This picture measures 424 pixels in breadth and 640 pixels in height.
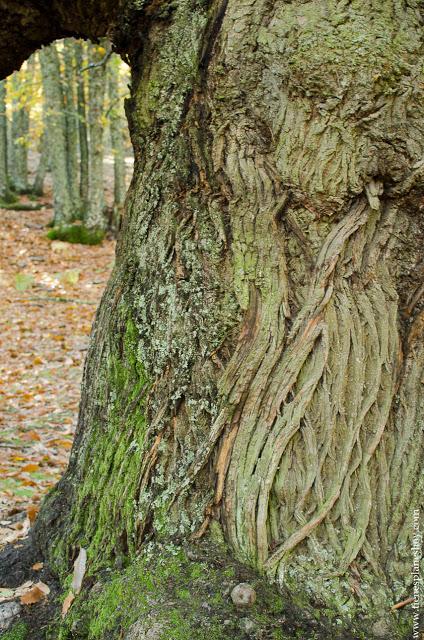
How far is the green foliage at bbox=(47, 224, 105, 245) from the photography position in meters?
14.8

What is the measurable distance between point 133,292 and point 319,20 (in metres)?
1.29

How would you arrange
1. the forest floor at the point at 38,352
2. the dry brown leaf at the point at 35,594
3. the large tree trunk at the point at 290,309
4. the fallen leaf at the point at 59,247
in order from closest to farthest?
the large tree trunk at the point at 290,309, the dry brown leaf at the point at 35,594, the forest floor at the point at 38,352, the fallen leaf at the point at 59,247

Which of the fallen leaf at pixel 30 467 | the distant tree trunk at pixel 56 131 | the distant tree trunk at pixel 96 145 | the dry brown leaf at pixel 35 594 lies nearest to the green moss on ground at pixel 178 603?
the dry brown leaf at pixel 35 594

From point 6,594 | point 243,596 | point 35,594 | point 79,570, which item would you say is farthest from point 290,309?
point 6,594

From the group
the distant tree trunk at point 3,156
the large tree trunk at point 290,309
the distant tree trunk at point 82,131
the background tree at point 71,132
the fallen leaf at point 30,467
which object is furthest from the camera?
the distant tree trunk at point 3,156

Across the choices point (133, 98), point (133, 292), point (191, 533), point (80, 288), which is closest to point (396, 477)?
point (191, 533)

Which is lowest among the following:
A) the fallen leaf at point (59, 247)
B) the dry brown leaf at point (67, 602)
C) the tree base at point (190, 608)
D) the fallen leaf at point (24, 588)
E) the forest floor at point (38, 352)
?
the forest floor at point (38, 352)

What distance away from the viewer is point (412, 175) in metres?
2.16

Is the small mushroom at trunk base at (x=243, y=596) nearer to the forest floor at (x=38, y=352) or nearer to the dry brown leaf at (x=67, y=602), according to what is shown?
the dry brown leaf at (x=67, y=602)

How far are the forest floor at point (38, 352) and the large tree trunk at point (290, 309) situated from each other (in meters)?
1.86

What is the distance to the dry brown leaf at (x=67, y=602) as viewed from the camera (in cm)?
231

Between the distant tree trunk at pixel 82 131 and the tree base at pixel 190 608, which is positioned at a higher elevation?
the distant tree trunk at pixel 82 131

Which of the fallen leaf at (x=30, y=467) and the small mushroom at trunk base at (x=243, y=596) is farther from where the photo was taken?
the fallen leaf at (x=30, y=467)

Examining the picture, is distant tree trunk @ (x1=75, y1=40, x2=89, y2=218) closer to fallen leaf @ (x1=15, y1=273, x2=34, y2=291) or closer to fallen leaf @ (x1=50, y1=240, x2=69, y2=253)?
fallen leaf @ (x1=50, y1=240, x2=69, y2=253)
